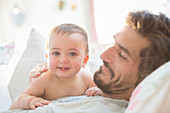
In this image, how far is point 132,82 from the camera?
906 millimetres

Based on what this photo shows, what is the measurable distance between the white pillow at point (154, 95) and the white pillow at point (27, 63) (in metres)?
1.05

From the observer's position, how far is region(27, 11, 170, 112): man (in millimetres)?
827

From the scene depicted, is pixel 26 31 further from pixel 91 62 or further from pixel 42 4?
pixel 91 62

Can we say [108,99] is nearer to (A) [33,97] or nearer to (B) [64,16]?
(A) [33,97]

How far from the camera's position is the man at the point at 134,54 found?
0.83 metres

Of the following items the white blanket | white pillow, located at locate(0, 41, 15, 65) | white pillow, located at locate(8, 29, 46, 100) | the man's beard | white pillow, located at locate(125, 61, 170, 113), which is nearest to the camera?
white pillow, located at locate(125, 61, 170, 113)

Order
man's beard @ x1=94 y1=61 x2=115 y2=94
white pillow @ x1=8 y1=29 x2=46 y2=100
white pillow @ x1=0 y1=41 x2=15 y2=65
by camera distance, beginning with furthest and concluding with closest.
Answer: white pillow @ x1=0 y1=41 x2=15 y2=65 → white pillow @ x1=8 y1=29 x2=46 y2=100 → man's beard @ x1=94 y1=61 x2=115 y2=94

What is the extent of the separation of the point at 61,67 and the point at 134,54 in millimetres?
376

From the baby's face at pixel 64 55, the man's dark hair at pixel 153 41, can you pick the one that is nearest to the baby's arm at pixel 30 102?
the baby's face at pixel 64 55

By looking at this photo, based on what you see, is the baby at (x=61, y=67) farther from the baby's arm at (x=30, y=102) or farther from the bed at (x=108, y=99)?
the bed at (x=108, y=99)

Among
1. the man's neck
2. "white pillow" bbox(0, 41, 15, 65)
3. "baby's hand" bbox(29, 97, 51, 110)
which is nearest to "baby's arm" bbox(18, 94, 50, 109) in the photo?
"baby's hand" bbox(29, 97, 51, 110)

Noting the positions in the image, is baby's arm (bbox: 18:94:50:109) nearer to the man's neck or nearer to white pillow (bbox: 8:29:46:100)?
the man's neck

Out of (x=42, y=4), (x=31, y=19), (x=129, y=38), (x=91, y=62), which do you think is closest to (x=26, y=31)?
(x=31, y=19)

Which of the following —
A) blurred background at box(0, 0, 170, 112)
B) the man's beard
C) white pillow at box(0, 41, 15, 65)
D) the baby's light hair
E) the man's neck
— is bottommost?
the man's neck
